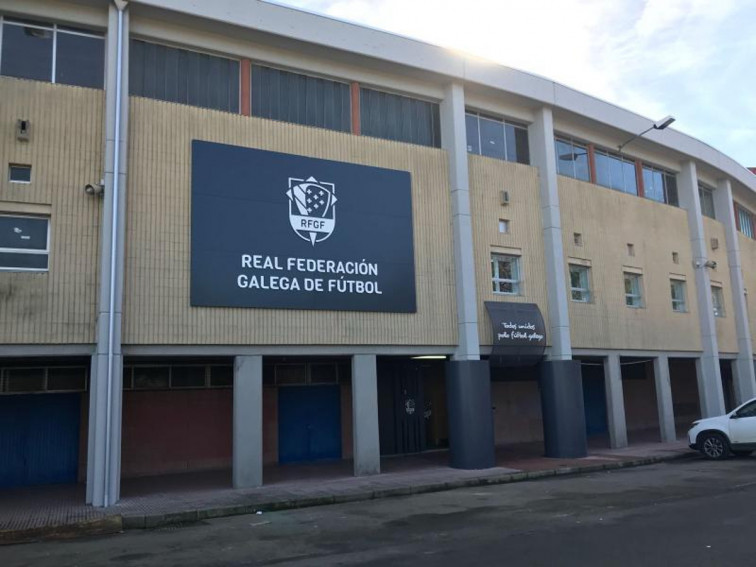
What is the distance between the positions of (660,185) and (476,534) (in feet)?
64.5

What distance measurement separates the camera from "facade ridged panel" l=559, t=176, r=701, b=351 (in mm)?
20609

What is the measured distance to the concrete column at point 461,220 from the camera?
56.5ft

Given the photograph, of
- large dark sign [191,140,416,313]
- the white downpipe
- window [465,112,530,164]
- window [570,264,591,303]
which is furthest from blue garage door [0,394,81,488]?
window [570,264,591,303]

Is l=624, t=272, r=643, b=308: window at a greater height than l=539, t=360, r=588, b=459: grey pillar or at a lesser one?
greater

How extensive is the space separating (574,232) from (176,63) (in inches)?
480

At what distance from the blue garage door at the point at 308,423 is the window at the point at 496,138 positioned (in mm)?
7985

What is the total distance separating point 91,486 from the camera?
12.4 metres

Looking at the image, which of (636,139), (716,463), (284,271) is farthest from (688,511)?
(636,139)

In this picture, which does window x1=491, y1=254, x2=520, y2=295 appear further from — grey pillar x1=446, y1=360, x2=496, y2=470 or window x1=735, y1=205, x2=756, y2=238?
window x1=735, y1=205, x2=756, y2=238

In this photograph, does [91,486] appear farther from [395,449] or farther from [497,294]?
[497,294]

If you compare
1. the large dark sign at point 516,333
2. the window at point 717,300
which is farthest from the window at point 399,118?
the window at point 717,300

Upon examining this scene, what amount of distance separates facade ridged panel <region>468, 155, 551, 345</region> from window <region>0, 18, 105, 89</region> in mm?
9571

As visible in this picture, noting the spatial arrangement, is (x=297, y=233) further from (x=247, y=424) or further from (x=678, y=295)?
(x=678, y=295)

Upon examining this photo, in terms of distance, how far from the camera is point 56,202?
13094 mm
